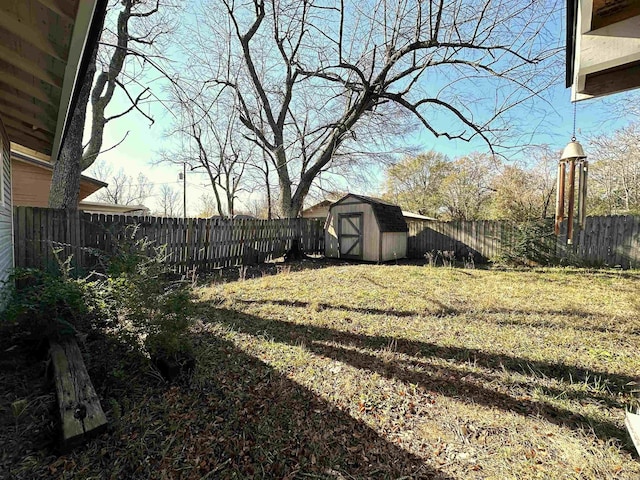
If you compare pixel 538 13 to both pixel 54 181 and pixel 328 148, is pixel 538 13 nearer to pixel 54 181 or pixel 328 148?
pixel 328 148

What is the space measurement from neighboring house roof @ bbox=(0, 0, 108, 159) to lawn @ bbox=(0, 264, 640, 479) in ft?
7.81

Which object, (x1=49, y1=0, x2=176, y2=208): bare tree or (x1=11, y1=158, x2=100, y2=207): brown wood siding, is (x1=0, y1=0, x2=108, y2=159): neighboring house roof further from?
(x1=11, y1=158, x2=100, y2=207): brown wood siding

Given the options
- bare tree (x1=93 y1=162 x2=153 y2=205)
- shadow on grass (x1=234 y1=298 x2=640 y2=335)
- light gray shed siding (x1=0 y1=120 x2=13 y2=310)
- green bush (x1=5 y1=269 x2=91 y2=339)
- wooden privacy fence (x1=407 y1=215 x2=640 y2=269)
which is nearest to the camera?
green bush (x1=5 y1=269 x2=91 y2=339)

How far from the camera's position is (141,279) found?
231 centimetres

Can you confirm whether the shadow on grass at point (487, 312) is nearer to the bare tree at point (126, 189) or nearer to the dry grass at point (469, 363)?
the dry grass at point (469, 363)

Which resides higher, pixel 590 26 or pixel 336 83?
pixel 336 83

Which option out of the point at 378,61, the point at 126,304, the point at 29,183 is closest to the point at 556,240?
the point at 378,61

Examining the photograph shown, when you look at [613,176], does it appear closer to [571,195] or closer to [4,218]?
[571,195]

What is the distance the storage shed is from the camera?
9078 millimetres

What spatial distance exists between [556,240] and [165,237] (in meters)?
10.8

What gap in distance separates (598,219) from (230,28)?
12.8m

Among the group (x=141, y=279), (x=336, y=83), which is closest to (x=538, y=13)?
(x=336, y=83)

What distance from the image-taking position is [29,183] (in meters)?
8.77

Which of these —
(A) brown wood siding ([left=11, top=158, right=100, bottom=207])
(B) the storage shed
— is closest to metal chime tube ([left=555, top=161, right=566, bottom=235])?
(B) the storage shed
